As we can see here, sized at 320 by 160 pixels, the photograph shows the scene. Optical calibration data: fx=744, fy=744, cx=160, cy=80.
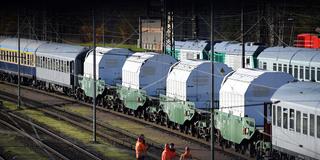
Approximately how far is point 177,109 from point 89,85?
55.8 feet

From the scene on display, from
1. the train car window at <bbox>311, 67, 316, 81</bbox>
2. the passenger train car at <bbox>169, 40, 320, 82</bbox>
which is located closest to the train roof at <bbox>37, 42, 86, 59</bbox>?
the passenger train car at <bbox>169, 40, 320, 82</bbox>

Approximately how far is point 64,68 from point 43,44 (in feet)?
34.0

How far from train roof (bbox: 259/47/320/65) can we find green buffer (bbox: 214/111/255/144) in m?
9.45

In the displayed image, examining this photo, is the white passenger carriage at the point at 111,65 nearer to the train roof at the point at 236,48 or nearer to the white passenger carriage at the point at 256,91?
the train roof at the point at 236,48

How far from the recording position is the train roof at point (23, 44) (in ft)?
255

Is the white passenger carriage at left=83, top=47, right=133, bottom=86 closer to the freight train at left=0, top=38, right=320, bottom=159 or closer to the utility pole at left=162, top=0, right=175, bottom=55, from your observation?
the freight train at left=0, top=38, right=320, bottom=159

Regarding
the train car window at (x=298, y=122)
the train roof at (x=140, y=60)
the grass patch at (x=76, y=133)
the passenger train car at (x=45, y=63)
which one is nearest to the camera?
the train car window at (x=298, y=122)

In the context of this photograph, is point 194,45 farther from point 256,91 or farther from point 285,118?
point 285,118

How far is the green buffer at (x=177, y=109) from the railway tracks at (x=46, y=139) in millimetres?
7003

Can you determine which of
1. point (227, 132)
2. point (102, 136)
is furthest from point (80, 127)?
point (227, 132)

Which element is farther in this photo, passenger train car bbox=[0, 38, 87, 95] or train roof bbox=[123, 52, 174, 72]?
passenger train car bbox=[0, 38, 87, 95]

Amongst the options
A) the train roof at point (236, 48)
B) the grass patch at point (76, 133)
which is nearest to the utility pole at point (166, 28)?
the train roof at point (236, 48)

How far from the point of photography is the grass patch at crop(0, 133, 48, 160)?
122 feet

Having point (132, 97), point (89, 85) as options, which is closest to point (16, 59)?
point (89, 85)
